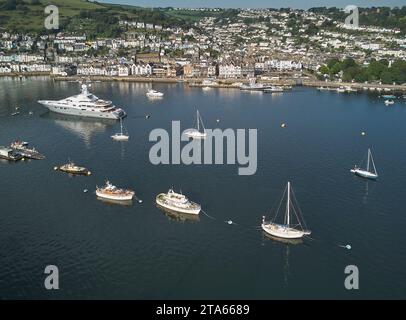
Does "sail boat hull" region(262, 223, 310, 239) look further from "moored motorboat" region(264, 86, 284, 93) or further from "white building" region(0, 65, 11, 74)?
"white building" region(0, 65, 11, 74)

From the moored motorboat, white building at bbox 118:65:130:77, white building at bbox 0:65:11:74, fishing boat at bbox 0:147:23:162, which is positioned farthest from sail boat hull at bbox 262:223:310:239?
white building at bbox 0:65:11:74

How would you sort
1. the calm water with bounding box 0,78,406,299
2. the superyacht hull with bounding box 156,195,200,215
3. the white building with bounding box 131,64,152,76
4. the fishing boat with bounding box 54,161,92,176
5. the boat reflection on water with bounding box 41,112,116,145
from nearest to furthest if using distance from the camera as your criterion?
the calm water with bounding box 0,78,406,299
the superyacht hull with bounding box 156,195,200,215
the fishing boat with bounding box 54,161,92,176
the boat reflection on water with bounding box 41,112,116,145
the white building with bounding box 131,64,152,76

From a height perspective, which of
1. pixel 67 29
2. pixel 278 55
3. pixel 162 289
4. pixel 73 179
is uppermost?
pixel 67 29

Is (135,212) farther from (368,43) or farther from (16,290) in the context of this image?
Answer: (368,43)

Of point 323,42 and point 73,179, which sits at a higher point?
point 323,42

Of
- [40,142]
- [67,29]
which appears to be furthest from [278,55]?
[40,142]

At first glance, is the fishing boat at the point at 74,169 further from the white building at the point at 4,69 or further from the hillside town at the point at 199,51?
the white building at the point at 4,69
